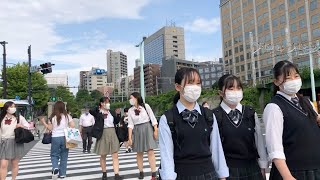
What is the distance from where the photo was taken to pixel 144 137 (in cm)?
674

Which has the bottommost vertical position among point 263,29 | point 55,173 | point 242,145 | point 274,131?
point 55,173

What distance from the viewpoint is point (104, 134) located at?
6.96 meters

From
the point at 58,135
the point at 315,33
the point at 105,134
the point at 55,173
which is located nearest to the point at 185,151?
the point at 105,134

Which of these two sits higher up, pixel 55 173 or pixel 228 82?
pixel 228 82

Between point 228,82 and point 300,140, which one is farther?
point 228,82

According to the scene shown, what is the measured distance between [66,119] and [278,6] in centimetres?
7264

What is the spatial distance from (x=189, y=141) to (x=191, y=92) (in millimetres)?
392

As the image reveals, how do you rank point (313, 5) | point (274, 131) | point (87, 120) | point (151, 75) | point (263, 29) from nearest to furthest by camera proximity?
1. point (274, 131)
2. point (87, 120)
3. point (313, 5)
4. point (263, 29)
5. point (151, 75)

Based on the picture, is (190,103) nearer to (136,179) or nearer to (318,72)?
(136,179)

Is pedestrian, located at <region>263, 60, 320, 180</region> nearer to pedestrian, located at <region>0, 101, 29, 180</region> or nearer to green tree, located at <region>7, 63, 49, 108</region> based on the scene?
pedestrian, located at <region>0, 101, 29, 180</region>

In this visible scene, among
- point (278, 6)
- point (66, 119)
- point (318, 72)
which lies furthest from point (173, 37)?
point (66, 119)

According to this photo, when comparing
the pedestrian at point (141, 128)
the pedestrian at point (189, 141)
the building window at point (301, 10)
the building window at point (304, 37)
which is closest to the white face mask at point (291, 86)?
the pedestrian at point (189, 141)

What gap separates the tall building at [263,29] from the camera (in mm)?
64188

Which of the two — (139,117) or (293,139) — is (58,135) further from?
(293,139)
